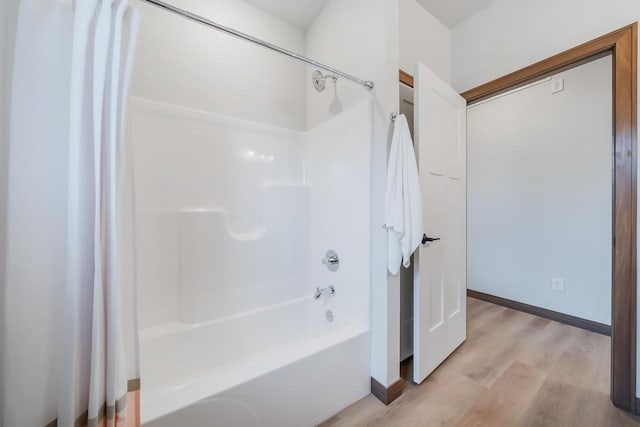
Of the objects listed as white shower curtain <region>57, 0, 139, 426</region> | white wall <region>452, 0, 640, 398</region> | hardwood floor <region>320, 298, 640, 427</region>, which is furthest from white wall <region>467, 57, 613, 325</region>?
white shower curtain <region>57, 0, 139, 426</region>

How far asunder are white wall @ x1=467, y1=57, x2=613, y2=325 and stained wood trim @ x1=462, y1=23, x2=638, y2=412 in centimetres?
119

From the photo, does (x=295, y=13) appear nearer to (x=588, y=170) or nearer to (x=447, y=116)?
(x=447, y=116)

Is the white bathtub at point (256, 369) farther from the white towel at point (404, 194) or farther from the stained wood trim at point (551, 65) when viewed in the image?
the stained wood trim at point (551, 65)

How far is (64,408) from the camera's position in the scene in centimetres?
54

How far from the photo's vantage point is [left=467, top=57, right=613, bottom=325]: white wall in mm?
2115

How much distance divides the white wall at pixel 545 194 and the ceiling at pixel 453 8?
3.96ft

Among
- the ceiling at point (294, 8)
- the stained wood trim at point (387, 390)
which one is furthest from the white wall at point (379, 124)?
the ceiling at point (294, 8)

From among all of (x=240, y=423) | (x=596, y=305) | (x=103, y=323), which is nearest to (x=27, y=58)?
(x=103, y=323)

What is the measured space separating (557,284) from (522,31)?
7.34 ft

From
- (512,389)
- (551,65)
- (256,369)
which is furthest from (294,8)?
(512,389)

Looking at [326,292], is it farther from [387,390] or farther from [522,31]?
[522,31]

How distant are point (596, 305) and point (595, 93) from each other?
187 cm

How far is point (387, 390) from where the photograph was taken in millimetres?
1346

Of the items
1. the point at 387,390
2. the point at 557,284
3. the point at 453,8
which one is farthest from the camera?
the point at 557,284
